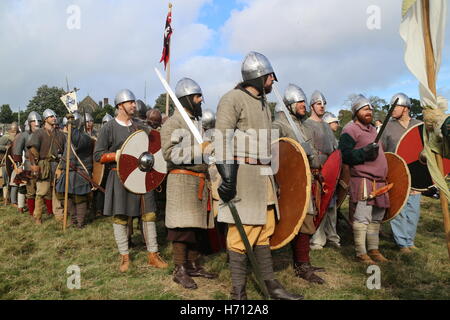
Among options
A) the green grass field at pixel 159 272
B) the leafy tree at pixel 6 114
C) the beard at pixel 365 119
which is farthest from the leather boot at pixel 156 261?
the leafy tree at pixel 6 114

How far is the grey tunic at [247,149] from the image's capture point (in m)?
2.85

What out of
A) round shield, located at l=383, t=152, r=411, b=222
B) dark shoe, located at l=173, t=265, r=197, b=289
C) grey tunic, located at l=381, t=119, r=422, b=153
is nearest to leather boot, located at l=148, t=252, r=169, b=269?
dark shoe, located at l=173, t=265, r=197, b=289

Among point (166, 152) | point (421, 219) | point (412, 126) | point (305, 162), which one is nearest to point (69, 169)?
point (166, 152)

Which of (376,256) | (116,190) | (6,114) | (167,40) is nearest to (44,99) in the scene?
(6,114)

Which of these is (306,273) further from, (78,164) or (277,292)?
(78,164)

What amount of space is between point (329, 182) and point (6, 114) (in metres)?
57.9

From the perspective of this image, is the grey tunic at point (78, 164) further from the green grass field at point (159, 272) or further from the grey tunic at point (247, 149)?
the grey tunic at point (247, 149)

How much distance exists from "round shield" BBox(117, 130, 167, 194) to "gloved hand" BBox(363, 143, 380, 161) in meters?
2.18

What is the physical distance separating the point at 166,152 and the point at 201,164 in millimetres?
350

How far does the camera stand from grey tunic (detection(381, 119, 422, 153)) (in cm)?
488

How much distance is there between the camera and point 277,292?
2934mm

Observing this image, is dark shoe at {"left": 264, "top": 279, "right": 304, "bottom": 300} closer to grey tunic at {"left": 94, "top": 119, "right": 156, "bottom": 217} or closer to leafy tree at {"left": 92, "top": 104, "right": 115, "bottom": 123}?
grey tunic at {"left": 94, "top": 119, "right": 156, "bottom": 217}

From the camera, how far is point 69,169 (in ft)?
20.0

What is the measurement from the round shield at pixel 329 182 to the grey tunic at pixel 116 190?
1.81 m
